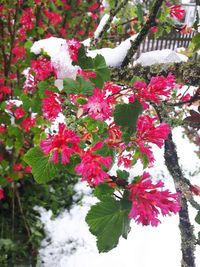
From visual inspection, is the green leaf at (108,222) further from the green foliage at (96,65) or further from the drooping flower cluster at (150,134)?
the green foliage at (96,65)

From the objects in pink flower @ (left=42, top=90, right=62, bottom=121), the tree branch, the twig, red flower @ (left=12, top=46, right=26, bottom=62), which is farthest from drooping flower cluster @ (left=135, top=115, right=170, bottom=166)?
red flower @ (left=12, top=46, right=26, bottom=62)

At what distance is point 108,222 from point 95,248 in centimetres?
258

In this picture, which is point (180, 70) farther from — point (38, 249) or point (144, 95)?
point (38, 249)

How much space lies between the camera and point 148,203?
0.66 metres

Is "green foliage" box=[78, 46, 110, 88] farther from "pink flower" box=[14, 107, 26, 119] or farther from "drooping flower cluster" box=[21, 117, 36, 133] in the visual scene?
"drooping flower cluster" box=[21, 117, 36, 133]

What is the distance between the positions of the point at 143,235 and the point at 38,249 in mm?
1020

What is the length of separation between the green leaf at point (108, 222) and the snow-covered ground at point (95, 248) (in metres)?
2.39

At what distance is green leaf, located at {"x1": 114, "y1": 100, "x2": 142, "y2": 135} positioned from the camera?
2.40 feet

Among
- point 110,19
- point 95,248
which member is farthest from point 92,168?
point 95,248

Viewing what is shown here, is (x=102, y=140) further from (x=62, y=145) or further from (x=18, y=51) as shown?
(x=18, y=51)

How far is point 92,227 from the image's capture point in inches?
28.1

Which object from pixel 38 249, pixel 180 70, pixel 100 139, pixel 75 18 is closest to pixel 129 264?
pixel 38 249

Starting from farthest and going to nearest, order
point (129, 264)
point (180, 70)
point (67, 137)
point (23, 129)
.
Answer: point (129, 264), point (23, 129), point (180, 70), point (67, 137)

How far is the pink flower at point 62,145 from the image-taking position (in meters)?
0.68
